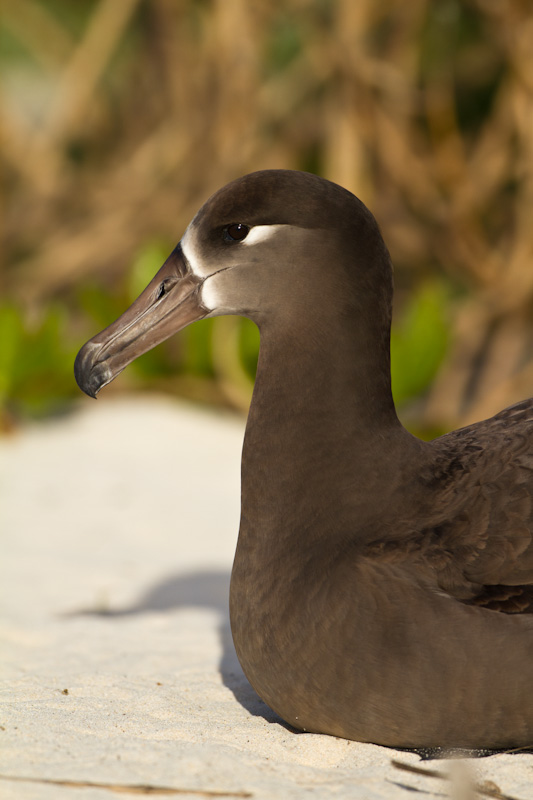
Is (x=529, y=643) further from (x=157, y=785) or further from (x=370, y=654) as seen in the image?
(x=157, y=785)

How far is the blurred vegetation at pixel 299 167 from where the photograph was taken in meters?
6.46

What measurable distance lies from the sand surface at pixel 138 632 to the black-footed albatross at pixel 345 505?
170mm

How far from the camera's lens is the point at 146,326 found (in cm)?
286

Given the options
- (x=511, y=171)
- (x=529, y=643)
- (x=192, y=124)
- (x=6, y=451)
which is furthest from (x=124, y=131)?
(x=529, y=643)

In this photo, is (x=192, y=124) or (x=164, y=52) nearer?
(x=192, y=124)

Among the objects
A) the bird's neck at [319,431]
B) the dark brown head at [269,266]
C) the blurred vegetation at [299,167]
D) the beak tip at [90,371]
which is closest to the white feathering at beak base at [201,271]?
the dark brown head at [269,266]

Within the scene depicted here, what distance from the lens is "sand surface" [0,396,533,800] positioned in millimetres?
2428

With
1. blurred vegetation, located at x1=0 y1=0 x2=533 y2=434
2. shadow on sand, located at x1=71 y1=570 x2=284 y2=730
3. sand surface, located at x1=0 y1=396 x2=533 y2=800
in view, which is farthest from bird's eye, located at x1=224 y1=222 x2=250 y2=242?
blurred vegetation, located at x1=0 y1=0 x2=533 y2=434

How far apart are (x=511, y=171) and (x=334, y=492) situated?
19.5ft

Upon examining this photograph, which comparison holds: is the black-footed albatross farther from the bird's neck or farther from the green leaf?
the green leaf

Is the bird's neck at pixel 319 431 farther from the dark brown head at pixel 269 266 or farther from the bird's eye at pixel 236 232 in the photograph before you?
the bird's eye at pixel 236 232

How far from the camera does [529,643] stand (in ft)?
8.26

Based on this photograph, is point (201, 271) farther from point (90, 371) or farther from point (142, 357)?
point (142, 357)

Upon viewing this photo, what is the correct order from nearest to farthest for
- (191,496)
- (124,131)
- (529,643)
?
(529,643) < (191,496) < (124,131)
